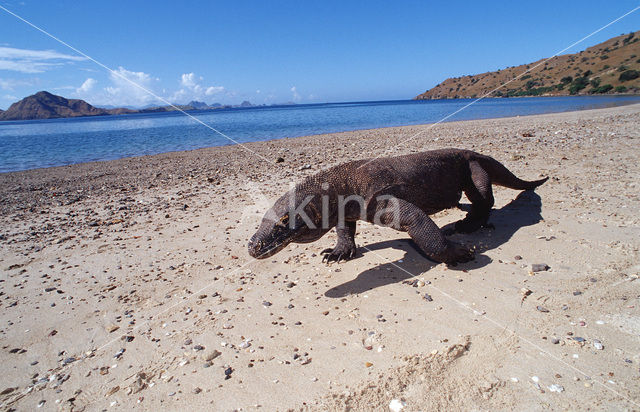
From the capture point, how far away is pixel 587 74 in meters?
71.3

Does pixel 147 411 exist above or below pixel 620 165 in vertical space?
below

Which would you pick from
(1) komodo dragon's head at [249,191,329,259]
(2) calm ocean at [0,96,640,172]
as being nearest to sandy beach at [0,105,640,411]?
(1) komodo dragon's head at [249,191,329,259]

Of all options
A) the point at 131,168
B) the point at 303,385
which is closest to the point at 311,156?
the point at 131,168

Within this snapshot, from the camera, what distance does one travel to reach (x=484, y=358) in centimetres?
279

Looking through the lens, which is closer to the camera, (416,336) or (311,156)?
(416,336)

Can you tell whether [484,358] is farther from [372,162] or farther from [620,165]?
[620,165]

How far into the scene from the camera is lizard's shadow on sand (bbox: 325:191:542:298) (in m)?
4.38

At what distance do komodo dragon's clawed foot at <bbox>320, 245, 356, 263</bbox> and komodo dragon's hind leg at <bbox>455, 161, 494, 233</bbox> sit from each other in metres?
1.78

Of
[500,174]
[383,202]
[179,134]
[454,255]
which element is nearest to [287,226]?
[383,202]

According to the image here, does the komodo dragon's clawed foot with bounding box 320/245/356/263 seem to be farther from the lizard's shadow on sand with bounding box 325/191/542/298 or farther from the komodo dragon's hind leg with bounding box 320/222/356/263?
the lizard's shadow on sand with bounding box 325/191/542/298

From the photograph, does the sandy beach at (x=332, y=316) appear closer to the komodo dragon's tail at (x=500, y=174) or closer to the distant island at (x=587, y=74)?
the komodo dragon's tail at (x=500, y=174)

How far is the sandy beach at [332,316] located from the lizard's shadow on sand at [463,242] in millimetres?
30

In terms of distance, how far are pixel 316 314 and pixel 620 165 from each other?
8.38 meters

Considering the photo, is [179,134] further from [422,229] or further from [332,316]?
[332,316]
